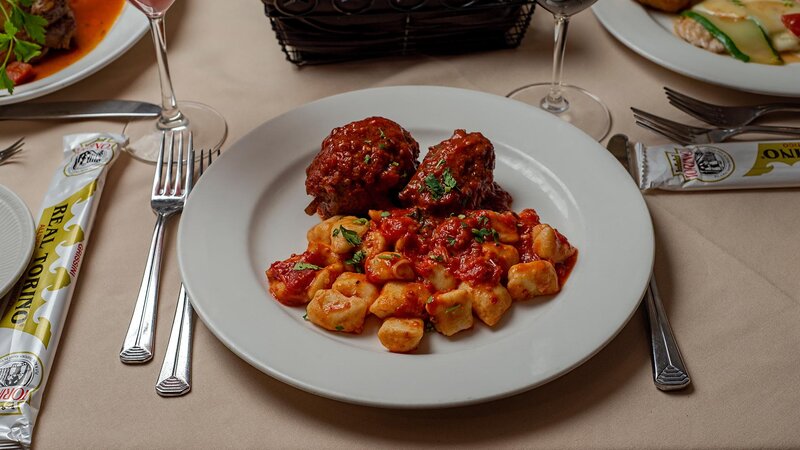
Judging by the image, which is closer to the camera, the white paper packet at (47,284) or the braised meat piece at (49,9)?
the white paper packet at (47,284)

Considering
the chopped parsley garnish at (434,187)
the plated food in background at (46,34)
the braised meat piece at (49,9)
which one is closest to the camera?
the chopped parsley garnish at (434,187)

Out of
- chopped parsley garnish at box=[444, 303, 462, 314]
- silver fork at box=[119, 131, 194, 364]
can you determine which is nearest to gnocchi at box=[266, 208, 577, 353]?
chopped parsley garnish at box=[444, 303, 462, 314]

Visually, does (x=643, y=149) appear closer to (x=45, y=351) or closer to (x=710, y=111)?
(x=710, y=111)

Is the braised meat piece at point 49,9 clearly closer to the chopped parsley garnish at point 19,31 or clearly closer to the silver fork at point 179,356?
the chopped parsley garnish at point 19,31

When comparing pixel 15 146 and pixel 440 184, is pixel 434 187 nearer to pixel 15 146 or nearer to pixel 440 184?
pixel 440 184

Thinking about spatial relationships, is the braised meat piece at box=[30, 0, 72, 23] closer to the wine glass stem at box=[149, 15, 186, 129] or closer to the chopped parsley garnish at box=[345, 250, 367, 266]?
the wine glass stem at box=[149, 15, 186, 129]

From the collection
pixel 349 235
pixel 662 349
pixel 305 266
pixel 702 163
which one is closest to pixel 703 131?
pixel 702 163

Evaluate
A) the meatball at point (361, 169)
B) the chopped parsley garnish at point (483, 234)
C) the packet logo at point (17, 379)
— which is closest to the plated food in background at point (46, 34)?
the packet logo at point (17, 379)
